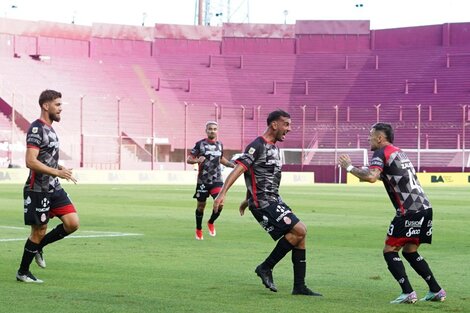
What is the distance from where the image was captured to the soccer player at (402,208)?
9977 millimetres

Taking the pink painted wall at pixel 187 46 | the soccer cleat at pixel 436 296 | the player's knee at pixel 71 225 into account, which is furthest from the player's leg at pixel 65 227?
the pink painted wall at pixel 187 46

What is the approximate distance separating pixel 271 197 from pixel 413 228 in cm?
167

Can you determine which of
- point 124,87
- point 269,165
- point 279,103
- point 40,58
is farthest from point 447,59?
point 269,165

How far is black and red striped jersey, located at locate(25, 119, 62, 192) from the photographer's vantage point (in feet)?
36.4

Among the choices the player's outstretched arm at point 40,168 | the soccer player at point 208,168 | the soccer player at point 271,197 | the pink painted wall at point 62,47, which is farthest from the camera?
the pink painted wall at point 62,47

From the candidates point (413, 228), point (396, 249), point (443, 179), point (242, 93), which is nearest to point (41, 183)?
point (396, 249)

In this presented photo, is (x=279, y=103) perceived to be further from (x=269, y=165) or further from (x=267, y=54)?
(x=269, y=165)

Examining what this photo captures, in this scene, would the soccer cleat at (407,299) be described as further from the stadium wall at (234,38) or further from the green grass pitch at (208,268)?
the stadium wall at (234,38)

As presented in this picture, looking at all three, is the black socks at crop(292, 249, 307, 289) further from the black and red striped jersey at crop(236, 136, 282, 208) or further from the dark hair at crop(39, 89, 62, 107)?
the dark hair at crop(39, 89, 62, 107)

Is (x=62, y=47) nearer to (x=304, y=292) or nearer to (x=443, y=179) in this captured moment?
(x=443, y=179)

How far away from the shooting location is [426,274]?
1009cm

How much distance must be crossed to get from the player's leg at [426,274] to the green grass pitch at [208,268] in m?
0.16

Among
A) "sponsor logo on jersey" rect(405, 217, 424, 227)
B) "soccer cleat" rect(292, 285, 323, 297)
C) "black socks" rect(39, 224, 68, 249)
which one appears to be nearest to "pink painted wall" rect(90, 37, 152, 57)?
"black socks" rect(39, 224, 68, 249)

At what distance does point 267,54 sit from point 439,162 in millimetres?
24383
